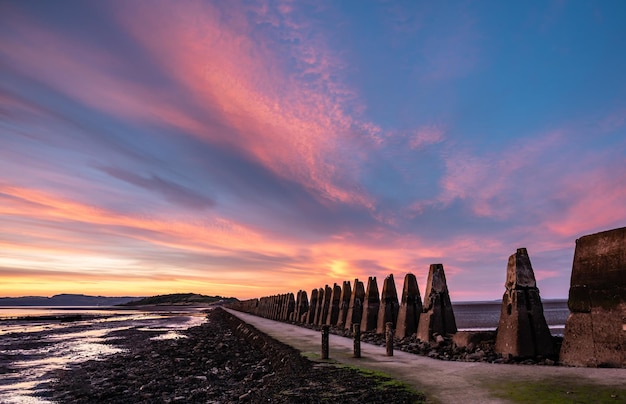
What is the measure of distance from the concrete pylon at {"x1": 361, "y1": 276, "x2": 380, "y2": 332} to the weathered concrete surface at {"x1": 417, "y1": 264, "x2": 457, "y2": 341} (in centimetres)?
485

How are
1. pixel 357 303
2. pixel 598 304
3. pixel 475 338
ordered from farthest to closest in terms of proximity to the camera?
pixel 357 303
pixel 475 338
pixel 598 304

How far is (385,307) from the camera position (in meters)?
16.7

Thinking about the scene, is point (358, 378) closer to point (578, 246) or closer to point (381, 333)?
point (578, 246)

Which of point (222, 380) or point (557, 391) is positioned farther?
point (222, 380)

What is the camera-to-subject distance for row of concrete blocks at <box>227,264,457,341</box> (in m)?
13.1

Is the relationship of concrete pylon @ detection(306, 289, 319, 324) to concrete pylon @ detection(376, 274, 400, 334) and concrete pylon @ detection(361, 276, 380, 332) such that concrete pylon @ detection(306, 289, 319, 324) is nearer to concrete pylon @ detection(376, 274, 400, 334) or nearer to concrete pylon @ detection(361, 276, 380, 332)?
concrete pylon @ detection(361, 276, 380, 332)

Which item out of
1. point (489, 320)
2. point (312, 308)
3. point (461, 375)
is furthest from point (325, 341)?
point (489, 320)

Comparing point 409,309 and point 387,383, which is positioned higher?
point 409,309

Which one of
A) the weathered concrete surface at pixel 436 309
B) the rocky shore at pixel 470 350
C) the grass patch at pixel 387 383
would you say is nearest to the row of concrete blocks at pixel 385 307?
the weathered concrete surface at pixel 436 309

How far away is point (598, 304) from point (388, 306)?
29.9 ft

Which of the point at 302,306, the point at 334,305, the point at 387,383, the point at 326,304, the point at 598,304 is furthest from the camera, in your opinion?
the point at 302,306

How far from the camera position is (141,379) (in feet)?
35.8

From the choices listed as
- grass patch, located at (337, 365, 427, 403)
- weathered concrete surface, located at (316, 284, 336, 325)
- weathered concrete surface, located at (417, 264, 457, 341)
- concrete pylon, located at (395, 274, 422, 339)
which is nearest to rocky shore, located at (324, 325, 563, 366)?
weathered concrete surface, located at (417, 264, 457, 341)

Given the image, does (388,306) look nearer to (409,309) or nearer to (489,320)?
(409,309)
